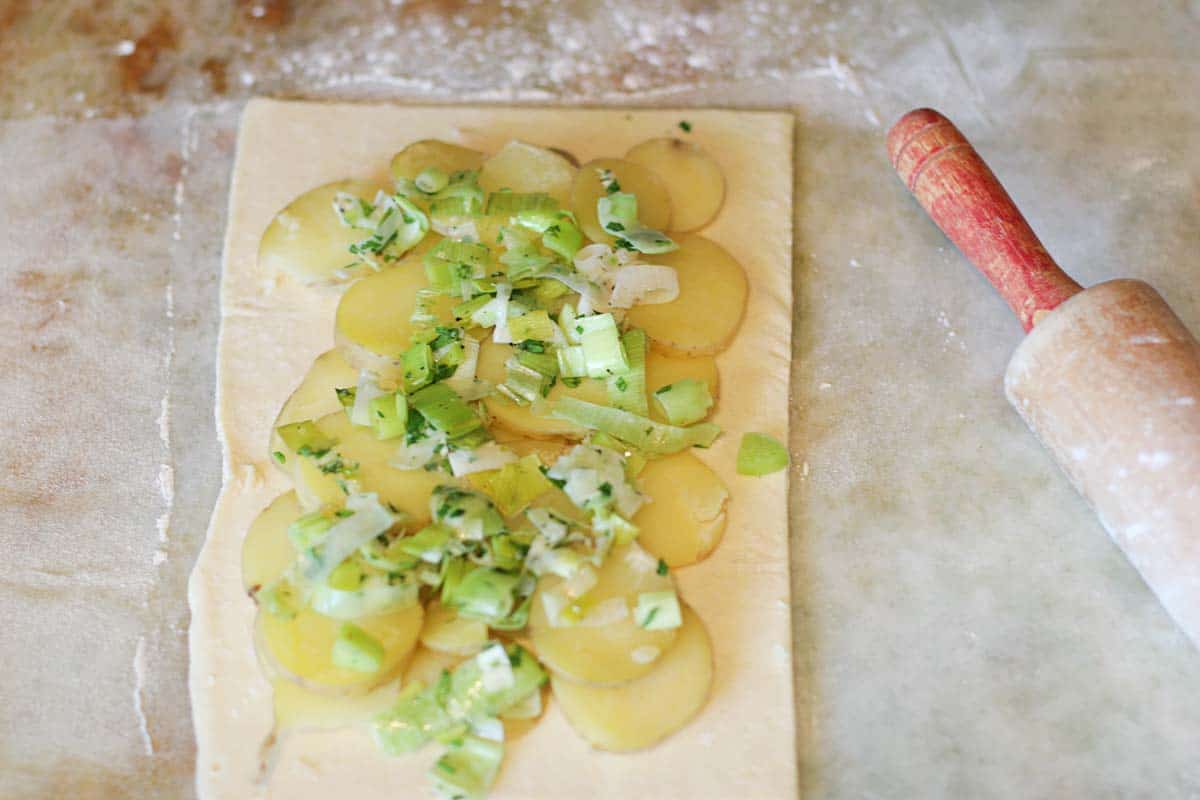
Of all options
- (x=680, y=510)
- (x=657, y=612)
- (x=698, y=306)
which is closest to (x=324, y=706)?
(x=657, y=612)

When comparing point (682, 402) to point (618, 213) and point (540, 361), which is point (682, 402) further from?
point (618, 213)

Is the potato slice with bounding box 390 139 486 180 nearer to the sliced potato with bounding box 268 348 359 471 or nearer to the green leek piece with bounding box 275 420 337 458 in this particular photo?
the sliced potato with bounding box 268 348 359 471

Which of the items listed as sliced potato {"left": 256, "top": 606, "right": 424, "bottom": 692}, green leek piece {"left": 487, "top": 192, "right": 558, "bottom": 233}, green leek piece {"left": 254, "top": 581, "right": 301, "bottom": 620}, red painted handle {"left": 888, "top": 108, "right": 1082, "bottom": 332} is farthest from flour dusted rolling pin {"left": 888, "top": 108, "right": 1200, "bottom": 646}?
green leek piece {"left": 254, "top": 581, "right": 301, "bottom": 620}

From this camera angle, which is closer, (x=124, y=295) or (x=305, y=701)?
(x=305, y=701)

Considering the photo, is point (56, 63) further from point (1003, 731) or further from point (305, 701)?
point (1003, 731)

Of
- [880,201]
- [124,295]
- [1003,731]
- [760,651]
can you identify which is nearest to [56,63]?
[124,295]

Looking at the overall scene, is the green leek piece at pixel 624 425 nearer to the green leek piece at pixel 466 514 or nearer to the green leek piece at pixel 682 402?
the green leek piece at pixel 682 402

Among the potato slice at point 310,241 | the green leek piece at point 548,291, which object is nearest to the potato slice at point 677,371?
the green leek piece at point 548,291

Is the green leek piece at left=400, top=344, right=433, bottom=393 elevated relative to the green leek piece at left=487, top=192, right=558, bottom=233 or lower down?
lower down
